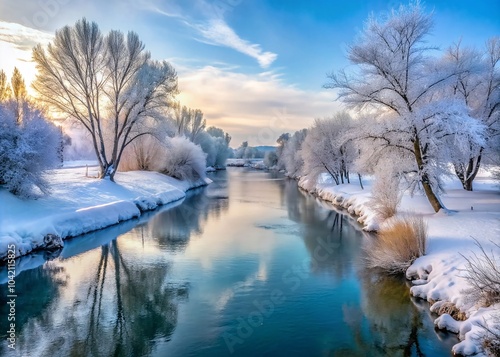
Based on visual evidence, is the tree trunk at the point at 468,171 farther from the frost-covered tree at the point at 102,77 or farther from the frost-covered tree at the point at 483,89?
the frost-covered tree at the point at 102,77

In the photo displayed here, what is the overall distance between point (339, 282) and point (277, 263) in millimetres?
2706

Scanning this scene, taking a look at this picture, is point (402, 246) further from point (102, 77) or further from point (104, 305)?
point (102, 77)

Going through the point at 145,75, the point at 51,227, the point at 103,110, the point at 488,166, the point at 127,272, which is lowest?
the point at 127,272

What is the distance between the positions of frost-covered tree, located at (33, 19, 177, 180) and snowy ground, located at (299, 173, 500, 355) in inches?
768

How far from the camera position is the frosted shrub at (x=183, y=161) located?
4244 centimetres

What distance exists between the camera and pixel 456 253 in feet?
35.5

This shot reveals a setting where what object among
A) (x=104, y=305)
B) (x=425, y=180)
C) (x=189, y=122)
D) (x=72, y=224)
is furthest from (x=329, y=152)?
(x=189, y=122)

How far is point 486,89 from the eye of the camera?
2189 cm

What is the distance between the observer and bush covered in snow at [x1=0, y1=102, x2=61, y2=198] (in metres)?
16.8

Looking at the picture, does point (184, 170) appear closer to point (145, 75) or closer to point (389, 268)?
point (145, 75)

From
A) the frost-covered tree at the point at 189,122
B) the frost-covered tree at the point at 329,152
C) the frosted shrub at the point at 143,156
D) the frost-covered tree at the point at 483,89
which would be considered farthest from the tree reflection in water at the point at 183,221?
the frost-covered tree at the point at 189,122

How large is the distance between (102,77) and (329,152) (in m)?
22.8

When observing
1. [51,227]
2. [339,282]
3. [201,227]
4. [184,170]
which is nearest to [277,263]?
[339,282]

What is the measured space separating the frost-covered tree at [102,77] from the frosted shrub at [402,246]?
882 inches
